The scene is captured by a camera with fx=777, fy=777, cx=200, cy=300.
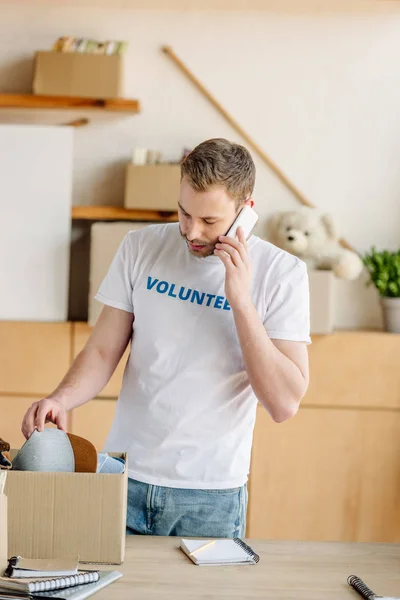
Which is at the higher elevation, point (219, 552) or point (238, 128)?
point (238, 128)

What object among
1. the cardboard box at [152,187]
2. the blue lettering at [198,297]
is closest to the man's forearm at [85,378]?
the blue lettering at [198,297]

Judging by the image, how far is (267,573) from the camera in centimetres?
129

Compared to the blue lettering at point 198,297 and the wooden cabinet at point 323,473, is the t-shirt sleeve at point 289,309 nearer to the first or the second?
the blue lettering at point 198,297

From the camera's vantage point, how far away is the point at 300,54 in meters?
3.21

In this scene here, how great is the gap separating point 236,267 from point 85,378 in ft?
1.36

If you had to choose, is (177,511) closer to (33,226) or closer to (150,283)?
(150,283)

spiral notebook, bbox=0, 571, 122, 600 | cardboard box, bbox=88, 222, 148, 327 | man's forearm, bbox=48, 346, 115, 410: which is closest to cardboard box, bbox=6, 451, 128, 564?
spiral notebook, bbox=0, 571, 122, 600

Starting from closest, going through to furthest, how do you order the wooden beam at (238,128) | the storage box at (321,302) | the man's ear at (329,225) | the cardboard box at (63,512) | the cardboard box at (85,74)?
the cardboard box at (63,512) < the storage box at (321,302) < the cardboard box at (85,74) < the man's ear at (329,225) < the wooden beam at (238,128)

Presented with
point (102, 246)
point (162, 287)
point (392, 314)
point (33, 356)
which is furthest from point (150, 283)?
point (392, 314)

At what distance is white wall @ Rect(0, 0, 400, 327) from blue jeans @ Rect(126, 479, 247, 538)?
1.78 m

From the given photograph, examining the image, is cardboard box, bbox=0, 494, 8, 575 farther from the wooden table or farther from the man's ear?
the man's ear

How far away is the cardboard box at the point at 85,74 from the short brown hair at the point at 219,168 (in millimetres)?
1515

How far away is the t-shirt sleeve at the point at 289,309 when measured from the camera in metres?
1.60

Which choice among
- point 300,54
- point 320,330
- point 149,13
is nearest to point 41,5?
point 149,13
